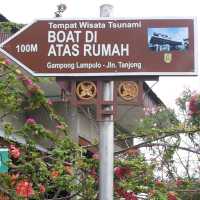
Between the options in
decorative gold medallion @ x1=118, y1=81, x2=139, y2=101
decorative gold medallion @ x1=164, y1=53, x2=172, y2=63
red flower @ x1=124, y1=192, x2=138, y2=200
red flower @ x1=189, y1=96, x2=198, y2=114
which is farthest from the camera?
red flower @ x1=189, y1=96, x2=198, y2=114

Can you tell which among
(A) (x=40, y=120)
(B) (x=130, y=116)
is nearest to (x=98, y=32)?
(A) (x=40, y=120)

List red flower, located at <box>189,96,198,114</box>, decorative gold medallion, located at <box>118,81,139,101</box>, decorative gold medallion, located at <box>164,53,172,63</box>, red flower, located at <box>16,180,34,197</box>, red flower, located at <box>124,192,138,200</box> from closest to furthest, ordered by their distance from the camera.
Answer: decorative gold medallion, located at <box>164,53,172,63</box> → decorative gold medallion, located at <box>118,81,139,101</box> → red flower, located at <box>16,180,34,197</box> → red flower, located at <box>124,192,138,200</box> → red flower, located at <box>189,96,198,114</box>

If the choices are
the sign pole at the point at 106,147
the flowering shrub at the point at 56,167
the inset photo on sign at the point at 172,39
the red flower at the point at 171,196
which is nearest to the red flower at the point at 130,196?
the flowering shrub at the point at 56,167

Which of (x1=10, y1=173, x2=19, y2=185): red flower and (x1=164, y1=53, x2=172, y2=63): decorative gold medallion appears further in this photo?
(x1=10, y1=173, x2=19, y2=185): red flower

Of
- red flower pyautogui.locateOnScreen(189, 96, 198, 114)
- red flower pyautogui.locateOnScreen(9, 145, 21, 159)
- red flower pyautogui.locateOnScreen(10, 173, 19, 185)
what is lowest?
red flower pyautogui.locateOnScreen(10, 173, 19, 185)

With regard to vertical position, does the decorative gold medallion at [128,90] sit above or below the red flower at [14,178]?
above

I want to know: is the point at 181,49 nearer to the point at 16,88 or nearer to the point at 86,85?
the point at 86,85

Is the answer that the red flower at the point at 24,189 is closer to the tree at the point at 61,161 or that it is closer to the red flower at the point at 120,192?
the tree at the point at 61,161

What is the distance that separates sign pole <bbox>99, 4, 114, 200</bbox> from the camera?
4516 mm

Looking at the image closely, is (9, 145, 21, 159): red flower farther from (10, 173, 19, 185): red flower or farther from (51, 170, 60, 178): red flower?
(51, 170, 60, 178): red flower

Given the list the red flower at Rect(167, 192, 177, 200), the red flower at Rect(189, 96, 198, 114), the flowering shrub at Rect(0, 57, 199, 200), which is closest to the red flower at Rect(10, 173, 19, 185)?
the flowering shrub at Rect(0, 57, 199, 200)

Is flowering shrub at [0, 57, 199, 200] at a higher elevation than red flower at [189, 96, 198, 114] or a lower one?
lower

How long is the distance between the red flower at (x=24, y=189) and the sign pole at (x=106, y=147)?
164cm

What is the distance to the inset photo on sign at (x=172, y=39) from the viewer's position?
4.50m
